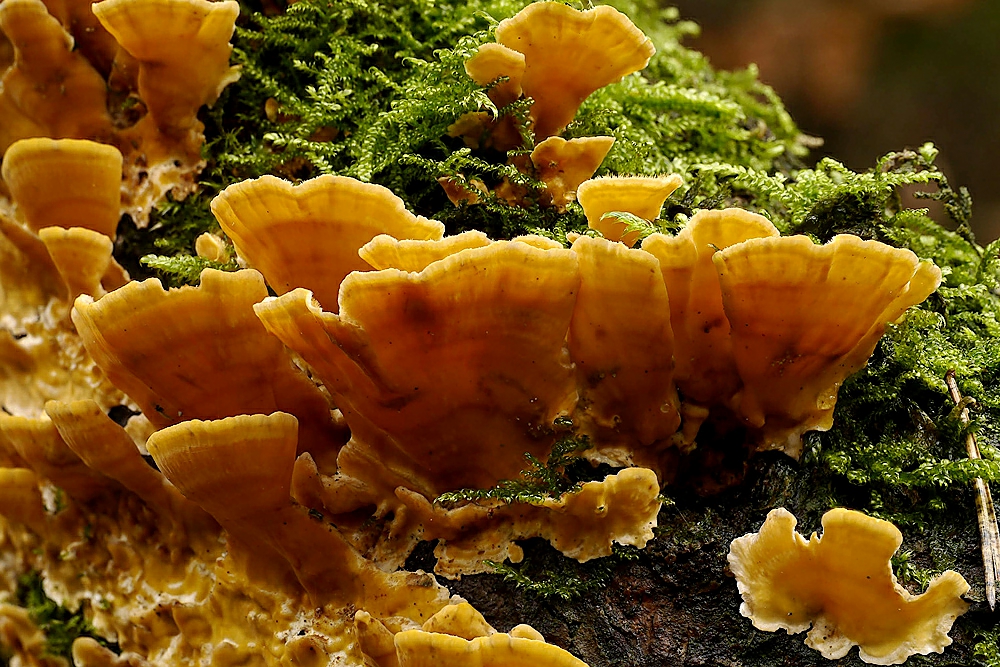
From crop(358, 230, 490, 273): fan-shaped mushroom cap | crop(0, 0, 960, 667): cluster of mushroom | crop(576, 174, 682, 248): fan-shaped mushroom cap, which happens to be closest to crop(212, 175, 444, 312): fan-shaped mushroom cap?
crop(0, 0, 960, 667): cluster of mushroom

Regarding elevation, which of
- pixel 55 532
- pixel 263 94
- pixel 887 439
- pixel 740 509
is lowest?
pixel 55 532

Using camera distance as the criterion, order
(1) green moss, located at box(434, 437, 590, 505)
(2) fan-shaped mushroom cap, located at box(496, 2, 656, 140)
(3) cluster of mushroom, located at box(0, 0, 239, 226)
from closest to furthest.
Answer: (1) green moss, located at box(434, 437, 590, 505), (2) fan-shaped mushroom cap, located at box(496, 2, 656, 140), (3) cluster of mushroom, located at box(0, 0, 239, 226)

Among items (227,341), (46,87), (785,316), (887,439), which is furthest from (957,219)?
(46,87)

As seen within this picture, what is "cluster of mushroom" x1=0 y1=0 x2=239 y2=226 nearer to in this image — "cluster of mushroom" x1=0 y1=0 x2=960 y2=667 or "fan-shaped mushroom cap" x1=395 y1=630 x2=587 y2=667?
"cluster of mushroom" x1=0 y1=0 x2=960 y2=667

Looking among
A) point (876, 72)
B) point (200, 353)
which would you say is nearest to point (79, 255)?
point (200, 353)

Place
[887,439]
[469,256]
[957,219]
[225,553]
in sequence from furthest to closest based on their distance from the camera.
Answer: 1. [957,219]
2. [225,553]
3. [887,439]
4. [469,256]

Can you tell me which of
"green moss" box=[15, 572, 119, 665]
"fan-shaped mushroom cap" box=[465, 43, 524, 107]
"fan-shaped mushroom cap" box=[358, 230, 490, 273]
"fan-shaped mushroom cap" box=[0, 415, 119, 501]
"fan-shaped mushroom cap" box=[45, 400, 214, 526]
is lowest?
"green moss" box=[15, 572, 119, 665]

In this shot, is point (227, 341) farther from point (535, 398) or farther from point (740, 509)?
point (740, 509)
